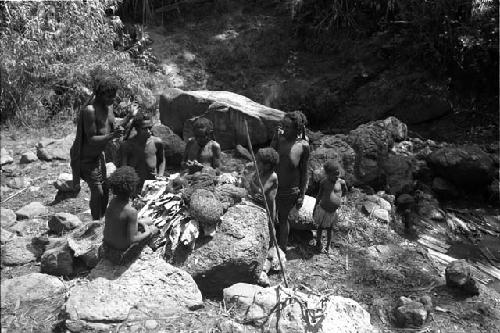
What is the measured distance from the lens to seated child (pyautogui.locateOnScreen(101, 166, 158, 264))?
3385 millimetres

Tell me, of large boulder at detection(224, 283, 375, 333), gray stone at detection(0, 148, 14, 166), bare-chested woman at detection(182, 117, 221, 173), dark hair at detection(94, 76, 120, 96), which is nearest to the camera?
large boulder at detection(224, 283, 375, 333)

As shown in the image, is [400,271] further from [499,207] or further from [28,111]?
[28,111]

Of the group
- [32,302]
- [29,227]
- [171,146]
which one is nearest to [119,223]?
[32,302]

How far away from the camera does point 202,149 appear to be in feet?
15.9

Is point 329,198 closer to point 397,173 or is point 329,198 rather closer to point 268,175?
point 268,175

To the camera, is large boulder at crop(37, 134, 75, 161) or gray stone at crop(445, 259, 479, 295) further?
large boulder at crop(37, 134, 75, 161)

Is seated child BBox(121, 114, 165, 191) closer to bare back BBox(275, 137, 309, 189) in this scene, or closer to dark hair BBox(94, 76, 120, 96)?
dark hair BBox(94, 76, 120, 96)

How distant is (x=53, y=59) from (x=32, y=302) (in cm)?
544

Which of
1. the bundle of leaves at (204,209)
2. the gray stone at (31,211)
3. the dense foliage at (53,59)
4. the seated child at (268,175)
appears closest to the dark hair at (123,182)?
the bundle of leaves at (204,209)

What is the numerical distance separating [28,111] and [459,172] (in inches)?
267

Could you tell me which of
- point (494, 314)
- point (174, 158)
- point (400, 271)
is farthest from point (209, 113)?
point (494, 314)

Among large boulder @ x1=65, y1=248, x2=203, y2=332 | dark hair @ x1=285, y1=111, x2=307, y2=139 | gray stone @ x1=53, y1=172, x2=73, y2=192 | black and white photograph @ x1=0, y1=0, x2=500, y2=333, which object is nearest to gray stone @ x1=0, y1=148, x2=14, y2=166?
black and white photograph @ x1=0, y1=0, x2=500, y2=333

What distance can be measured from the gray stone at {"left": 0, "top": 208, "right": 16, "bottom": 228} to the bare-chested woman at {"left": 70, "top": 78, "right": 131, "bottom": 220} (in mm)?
1060

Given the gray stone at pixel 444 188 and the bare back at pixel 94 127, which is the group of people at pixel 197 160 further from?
the gray stone at pixel 444 188
